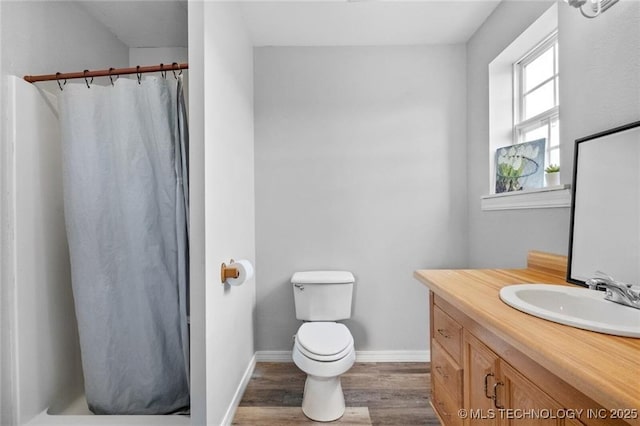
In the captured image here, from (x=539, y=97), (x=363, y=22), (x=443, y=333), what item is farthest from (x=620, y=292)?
(x=363, y=22)

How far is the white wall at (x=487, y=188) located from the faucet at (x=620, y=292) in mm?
496

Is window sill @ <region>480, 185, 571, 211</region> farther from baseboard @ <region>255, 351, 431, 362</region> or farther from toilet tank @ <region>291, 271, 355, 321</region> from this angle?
baseboard @ <region>255, 351, 431, 362</region>

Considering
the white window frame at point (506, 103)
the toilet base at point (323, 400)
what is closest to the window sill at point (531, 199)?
the white window frame at point (506, 103)

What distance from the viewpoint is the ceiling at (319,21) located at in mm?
1853

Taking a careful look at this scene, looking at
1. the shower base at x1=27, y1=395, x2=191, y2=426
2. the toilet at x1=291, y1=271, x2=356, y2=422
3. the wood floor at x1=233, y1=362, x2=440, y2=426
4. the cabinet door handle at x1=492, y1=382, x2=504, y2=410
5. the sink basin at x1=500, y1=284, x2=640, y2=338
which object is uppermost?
the sink basin at x1=500, y1=284, x2=640, y2=338

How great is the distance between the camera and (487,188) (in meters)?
2.01

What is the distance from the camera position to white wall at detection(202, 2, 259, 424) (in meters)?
1.34

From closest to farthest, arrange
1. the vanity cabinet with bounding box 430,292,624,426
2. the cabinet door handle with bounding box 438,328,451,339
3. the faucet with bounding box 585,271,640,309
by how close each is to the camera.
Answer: the vanity cabinet with bounding box 430,292,624,426 → the faucet with bounding box 585,271,640,309 → the cabinet door handle with bounding box 438,328,451,339

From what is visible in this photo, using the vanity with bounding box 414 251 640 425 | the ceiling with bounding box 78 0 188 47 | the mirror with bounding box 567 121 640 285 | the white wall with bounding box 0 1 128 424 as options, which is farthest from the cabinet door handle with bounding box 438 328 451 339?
the ceiling with bounding box 78 0 188 47

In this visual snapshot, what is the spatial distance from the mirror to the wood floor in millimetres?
1175

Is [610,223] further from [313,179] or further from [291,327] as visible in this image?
[291,327]

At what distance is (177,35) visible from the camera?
207 centimetres

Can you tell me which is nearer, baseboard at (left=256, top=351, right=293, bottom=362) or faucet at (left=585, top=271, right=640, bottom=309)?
faucet at (left=585, top=271, right=640, bottom=309)

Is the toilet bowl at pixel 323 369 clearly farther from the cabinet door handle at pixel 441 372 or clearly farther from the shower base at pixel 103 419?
the shower base at pixel 103 419
